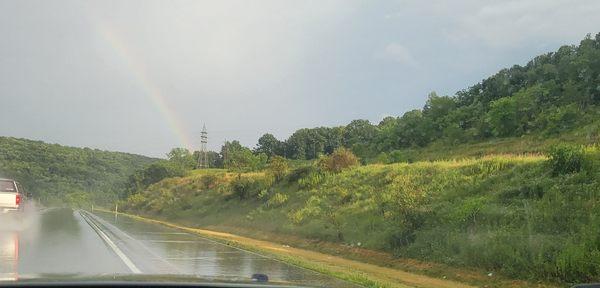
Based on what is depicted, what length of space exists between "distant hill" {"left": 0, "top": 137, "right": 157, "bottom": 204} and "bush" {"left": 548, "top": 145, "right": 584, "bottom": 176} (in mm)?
115262

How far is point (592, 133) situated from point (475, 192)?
127 feet

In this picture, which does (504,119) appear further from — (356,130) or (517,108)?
(356,130)

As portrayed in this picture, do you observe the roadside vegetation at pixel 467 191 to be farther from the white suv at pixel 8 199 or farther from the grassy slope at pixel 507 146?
the white suv at pixel 8 199

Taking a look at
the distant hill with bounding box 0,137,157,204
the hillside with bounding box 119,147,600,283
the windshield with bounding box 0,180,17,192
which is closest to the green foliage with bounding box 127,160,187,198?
the distant hill with bounding box 0,137,157,204

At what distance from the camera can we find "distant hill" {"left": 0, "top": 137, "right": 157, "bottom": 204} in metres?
134

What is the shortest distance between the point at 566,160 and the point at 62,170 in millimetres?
148189

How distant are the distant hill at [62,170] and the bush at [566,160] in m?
115

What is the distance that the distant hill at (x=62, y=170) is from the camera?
134m

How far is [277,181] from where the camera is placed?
169 feet

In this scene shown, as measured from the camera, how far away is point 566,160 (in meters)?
23.9

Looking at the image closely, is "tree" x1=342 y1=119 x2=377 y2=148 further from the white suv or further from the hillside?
the white suv

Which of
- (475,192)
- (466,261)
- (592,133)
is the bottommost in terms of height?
Result: (466,261)

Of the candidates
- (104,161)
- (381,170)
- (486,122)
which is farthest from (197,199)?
(104,161)

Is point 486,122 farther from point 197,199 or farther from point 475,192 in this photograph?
point 475,192
